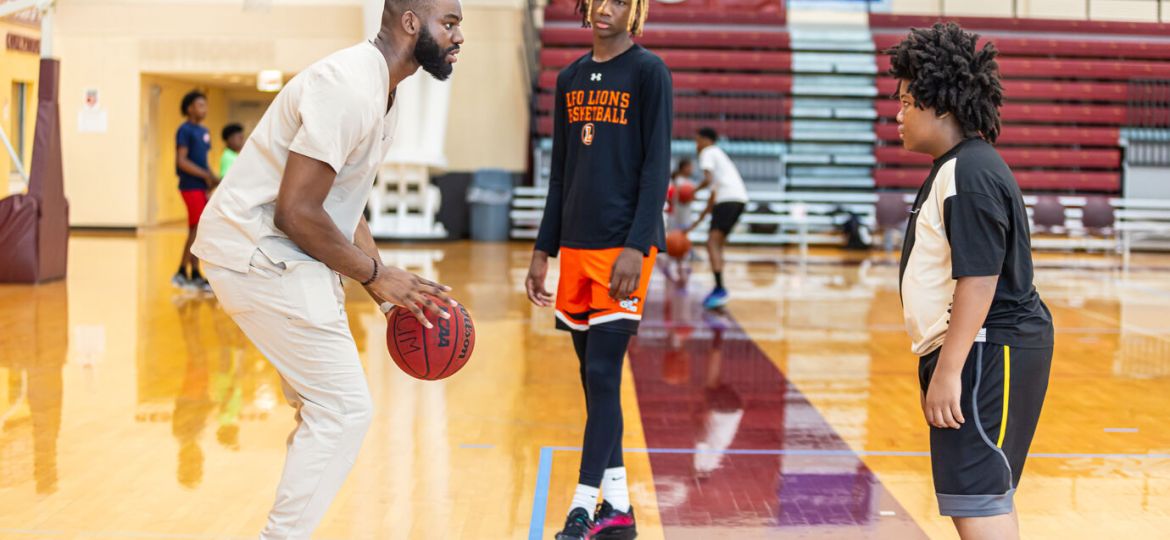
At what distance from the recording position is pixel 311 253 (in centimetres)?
242

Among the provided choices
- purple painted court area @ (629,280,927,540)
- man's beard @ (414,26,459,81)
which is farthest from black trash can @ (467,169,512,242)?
man's beard @ (414,26,459,81)

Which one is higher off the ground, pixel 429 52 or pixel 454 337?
pixel 429 52

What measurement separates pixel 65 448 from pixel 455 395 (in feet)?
5.46

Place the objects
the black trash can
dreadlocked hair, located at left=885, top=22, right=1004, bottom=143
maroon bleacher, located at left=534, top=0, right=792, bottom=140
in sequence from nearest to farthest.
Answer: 1. dreadlocked hair, located at left=885, top=22, right=1004, bottom=143
2. the black trash can
3. maroon bleacher, located at left=534, top=0, right=792, bottom=140

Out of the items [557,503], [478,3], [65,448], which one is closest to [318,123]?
[557,503]

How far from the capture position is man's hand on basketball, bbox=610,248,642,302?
3133mm

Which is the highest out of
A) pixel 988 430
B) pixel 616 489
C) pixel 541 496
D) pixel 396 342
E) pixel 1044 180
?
pixel 1044 180

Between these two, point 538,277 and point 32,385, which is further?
point 32,385

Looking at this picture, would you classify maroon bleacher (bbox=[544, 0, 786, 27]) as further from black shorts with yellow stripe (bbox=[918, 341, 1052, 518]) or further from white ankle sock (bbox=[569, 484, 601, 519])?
black shorts with yellow stripe (bbox=[918, 341, 1052, 518])

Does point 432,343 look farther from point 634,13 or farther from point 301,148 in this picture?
point 634,13

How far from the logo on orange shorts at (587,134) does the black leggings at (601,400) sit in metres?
0.51

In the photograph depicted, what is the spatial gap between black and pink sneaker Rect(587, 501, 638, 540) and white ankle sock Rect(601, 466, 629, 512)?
15mm

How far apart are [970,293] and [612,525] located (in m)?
1.38

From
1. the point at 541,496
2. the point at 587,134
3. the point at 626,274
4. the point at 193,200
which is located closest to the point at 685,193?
the point at 193,200
